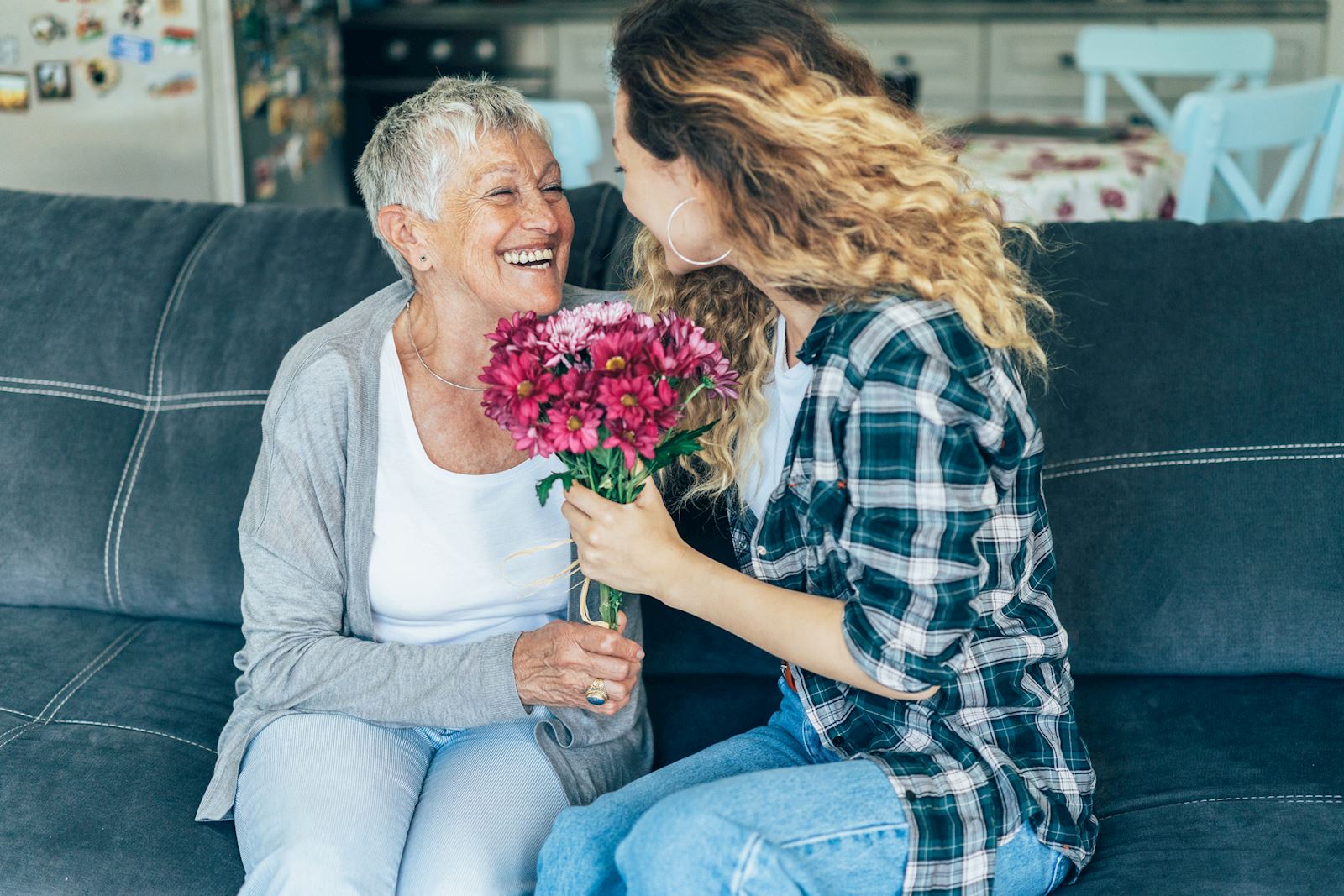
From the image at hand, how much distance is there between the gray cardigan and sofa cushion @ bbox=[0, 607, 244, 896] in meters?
0.06

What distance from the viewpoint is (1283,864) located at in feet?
4.25

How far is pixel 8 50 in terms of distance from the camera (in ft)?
9.67

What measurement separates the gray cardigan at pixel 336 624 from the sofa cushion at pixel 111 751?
59 millimetres

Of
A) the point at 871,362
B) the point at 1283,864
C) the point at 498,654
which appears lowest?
the point at 1283,864

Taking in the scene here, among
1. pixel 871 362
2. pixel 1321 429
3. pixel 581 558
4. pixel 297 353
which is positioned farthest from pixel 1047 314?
pixel 297 353

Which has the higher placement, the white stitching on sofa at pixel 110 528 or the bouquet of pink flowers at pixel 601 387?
the bouquet of pink flowers at pixel 601 387

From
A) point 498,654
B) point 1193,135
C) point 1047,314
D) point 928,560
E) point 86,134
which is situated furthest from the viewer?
point 86,134

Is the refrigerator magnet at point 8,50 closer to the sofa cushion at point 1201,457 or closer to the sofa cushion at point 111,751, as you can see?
the sofa cushion at point 111,751

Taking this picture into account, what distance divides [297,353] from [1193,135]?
185 centimetres

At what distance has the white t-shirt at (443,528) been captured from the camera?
1542 mm

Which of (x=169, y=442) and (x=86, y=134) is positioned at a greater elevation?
(x=86, y=134)

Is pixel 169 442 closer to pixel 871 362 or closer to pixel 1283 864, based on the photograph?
pixel 871 362

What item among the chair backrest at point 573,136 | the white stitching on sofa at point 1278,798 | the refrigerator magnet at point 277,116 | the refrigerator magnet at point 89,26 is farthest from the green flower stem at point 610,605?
the refrigerator magnet at point 277,116

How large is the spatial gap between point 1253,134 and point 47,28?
268 centimetres
